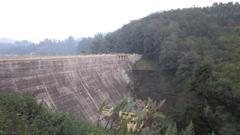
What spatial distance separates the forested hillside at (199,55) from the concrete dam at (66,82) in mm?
7412

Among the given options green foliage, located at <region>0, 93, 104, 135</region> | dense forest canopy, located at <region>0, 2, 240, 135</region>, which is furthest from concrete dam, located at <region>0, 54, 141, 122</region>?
dense forest canopy, located at <region>0, 2, 240, 135</region>

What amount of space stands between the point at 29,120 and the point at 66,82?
496 inches

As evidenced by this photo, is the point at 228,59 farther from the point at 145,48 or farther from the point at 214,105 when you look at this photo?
the point at 145,48

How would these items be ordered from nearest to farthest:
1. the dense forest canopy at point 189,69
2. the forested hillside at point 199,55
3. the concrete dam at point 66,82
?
the dense forest canopy at point 189,69 → the concrete dam at point 66,82 → the forested hillside at point 199,55

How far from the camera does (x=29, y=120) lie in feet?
56.0

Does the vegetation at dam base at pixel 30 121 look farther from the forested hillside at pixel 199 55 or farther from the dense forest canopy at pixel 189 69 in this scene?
the forested hillside at pixel 199 55

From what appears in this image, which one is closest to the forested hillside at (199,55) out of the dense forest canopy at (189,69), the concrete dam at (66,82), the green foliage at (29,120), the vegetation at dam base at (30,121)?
the dense forest canopy at (189,69)

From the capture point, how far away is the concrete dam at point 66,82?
77.2 ft

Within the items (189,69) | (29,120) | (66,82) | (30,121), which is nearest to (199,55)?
(189,69)

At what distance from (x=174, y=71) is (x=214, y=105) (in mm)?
21141

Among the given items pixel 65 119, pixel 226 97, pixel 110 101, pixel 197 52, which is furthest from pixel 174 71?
pixel 65 119

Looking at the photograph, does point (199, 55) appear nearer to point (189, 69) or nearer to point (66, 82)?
point (189, 69)

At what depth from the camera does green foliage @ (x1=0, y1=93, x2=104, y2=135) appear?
581 inches

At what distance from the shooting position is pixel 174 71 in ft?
164
